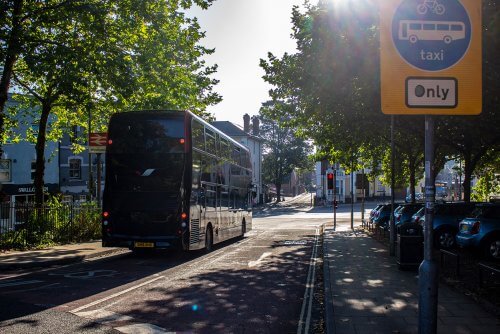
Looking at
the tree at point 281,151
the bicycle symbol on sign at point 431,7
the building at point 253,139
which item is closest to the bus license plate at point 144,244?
the bicycle symbol on sign at point 431,7

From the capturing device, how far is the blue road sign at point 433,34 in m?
4.32

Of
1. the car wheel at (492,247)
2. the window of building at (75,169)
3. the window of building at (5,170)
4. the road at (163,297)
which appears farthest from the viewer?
the window of building at (75,169)

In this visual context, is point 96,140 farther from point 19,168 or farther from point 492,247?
point 19,168

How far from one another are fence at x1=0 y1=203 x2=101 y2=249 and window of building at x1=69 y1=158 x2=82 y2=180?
28470mm

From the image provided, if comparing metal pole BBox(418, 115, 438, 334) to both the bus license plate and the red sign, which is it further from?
the red sign

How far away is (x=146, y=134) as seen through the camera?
1376cm

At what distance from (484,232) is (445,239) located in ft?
12.0

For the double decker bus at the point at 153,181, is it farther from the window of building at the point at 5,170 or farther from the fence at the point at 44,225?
the window of building at the point at 5,170

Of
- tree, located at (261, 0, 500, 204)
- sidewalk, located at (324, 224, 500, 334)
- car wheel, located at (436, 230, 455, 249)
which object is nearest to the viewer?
sidewalk, located at (324, 224, 500, 334)

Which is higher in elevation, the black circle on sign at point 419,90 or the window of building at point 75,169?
the window of building at point 75,169

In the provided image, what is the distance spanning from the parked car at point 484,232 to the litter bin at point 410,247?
130 inches

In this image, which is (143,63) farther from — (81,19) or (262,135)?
(262,135)

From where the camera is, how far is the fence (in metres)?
15.7

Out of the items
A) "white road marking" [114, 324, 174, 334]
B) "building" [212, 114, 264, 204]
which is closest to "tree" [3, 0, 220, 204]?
"white road marking" [114, 324, 174, 334]
